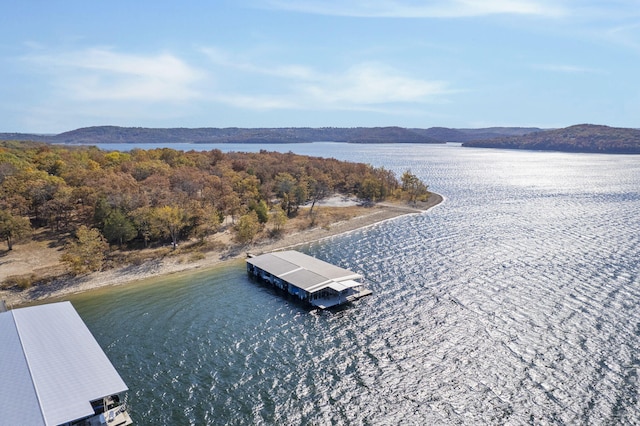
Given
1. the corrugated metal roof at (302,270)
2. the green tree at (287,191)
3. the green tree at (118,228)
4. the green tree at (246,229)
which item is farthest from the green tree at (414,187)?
the green tree at (118,228)

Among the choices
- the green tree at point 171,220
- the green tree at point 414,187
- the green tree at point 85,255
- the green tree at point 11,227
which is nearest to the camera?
the green tree at point 85,255

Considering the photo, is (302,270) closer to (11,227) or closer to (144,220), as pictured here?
(144,220)

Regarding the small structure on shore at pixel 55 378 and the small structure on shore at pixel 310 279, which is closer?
the small structure on shore at pixel 55 378

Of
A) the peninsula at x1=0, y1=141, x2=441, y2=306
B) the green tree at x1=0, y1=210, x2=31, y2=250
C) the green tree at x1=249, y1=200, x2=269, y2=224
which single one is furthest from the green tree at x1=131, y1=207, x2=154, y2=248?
the green tree at x1=249, y1=200, x2=269, y2=224

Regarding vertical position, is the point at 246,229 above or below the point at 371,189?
below

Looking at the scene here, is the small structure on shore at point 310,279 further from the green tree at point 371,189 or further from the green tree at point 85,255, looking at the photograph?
the green tree at point 371,189

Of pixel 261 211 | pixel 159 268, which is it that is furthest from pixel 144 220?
pixel 261 211

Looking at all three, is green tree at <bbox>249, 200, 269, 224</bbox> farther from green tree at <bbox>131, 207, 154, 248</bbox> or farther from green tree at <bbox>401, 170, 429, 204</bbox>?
green tree at <bbox>401, 170, 429, 204</bbox>
